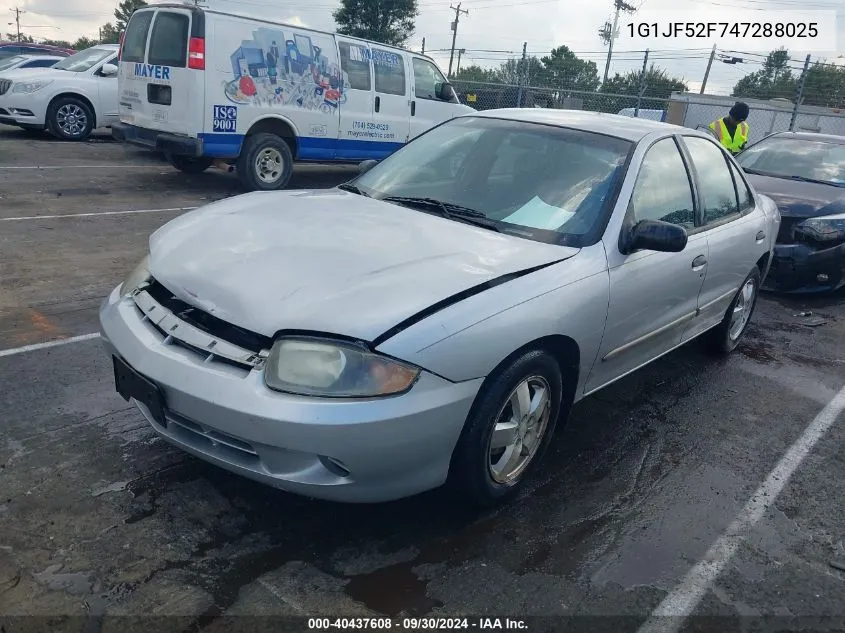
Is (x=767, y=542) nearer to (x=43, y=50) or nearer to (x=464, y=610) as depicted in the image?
(x=464, y=610)

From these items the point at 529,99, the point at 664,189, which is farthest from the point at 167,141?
the point at 529,99

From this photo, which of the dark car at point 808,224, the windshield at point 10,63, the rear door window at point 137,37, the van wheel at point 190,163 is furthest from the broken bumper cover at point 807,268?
the windshield at point 10,63

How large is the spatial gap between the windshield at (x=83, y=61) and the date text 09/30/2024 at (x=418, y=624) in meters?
13.1

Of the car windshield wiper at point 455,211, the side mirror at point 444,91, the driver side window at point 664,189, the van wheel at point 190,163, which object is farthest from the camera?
the side mirror at point 444,91

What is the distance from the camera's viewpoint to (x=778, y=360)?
5.28 metres

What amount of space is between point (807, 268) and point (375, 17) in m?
48.7

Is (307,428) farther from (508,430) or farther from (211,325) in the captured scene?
(508,430)

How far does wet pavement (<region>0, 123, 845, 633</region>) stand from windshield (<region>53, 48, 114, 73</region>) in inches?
396

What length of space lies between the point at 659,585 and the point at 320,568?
4.18 ft

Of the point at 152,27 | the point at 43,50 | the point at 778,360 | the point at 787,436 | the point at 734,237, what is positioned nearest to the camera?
the point at 787,436

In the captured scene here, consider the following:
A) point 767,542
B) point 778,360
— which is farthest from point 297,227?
point 778,360

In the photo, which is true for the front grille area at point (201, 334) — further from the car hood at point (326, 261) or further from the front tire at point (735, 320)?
the front tire at point (735, 320)

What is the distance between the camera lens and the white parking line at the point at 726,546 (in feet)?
8.26

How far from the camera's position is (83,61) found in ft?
42.5
